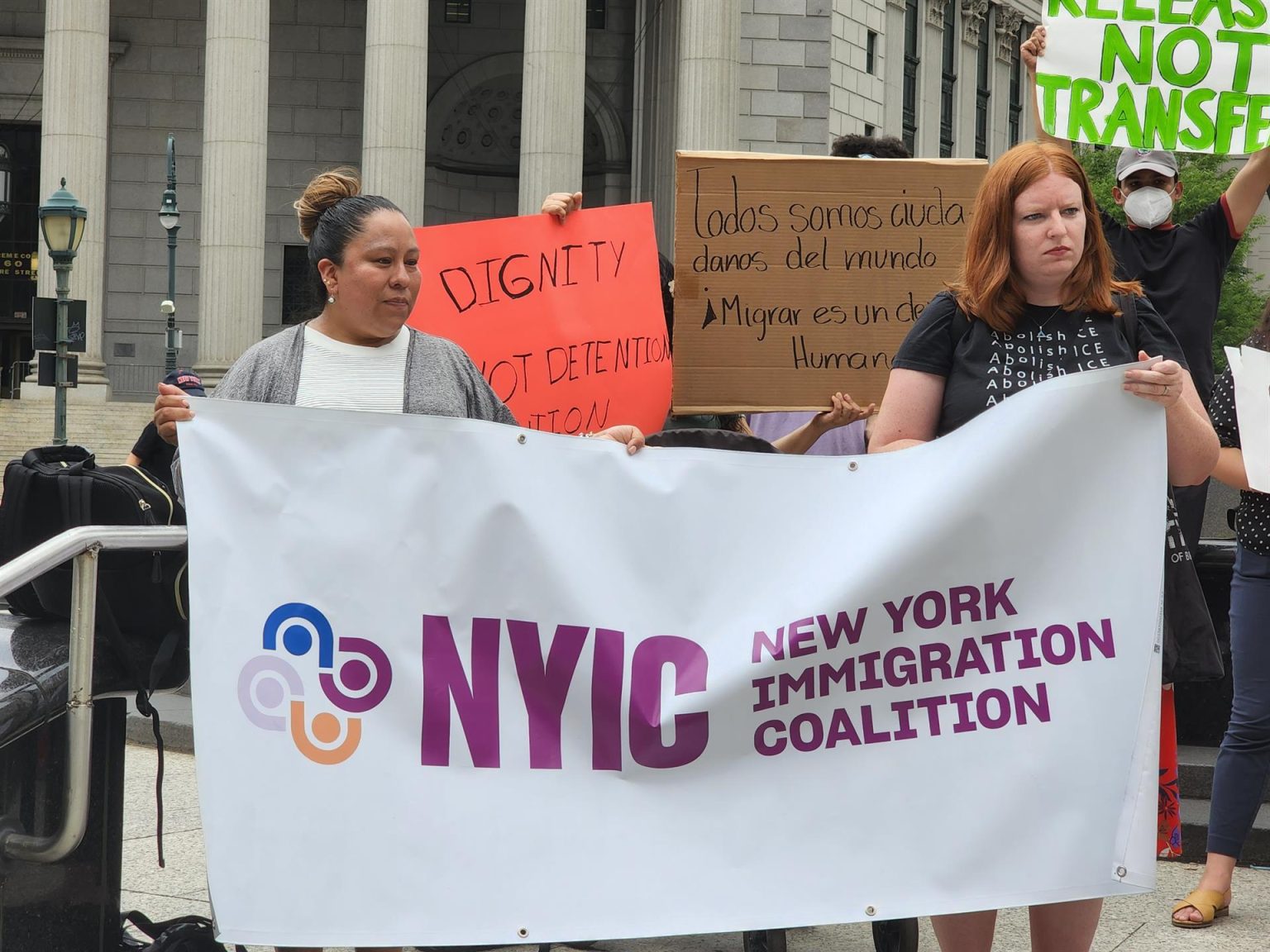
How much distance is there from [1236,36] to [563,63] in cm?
2762

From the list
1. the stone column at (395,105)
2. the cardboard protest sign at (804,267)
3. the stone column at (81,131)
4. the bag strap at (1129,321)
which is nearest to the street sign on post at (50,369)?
the stone column at (81,131)

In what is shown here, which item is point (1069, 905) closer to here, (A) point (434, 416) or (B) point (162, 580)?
(A) point (434, 416)

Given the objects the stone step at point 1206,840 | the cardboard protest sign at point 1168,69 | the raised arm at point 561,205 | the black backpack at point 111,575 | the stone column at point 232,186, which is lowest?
the stone step at point 1206,840

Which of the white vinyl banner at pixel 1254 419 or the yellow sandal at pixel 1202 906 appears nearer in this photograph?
the white vinyl banner at pixel 1254 419

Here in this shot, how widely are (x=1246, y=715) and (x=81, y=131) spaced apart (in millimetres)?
29678

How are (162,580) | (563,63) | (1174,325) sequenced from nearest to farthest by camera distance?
(162,580), (1174,325), (563,63)

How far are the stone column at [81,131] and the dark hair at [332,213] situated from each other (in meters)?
27.9

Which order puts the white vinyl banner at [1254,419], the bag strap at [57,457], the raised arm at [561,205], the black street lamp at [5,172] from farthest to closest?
1. the black street lamp at [5,172]
2. the raised arm at [561,205]
3. the white vinyl banner at [1254,419]
4. the bag strap at [57,457]

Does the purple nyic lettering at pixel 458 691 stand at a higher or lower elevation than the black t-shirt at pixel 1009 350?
lower

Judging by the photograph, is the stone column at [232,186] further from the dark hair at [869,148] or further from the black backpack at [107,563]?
the black backpack at [107,563]

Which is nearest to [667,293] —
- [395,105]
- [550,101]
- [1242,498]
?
[1242,498]

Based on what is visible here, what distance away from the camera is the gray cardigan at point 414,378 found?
3.66 m

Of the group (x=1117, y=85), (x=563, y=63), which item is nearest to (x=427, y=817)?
(x=1117, y=85)

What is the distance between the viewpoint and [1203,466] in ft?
10.9
